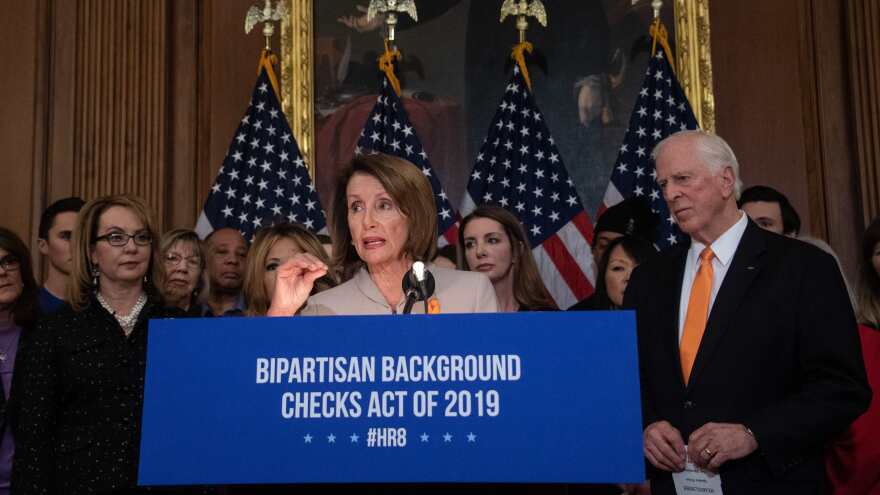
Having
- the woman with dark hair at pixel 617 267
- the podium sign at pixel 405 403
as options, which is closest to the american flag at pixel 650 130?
the woman with dark hair at pixel 617 267

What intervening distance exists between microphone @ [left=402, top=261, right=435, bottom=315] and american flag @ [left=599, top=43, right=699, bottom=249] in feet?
12.9

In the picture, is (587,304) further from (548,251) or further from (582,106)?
(582,106)

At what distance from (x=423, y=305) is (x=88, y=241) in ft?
5.50

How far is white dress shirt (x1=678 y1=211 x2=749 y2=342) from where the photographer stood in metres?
2.89

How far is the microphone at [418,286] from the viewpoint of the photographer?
86.9 inches

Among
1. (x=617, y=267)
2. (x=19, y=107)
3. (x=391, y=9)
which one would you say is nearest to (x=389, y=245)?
(x=617, y=267)

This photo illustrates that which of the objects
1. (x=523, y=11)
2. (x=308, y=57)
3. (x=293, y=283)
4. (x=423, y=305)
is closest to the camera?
(x=293, y=283)

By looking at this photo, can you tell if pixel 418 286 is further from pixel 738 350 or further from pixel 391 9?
pixel 391 9

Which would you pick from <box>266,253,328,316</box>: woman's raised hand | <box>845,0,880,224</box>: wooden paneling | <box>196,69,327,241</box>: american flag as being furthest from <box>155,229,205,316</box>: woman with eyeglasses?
<box>845,0,880,224</box>: wooden paneling

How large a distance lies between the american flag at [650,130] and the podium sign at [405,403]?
4240 millimetres

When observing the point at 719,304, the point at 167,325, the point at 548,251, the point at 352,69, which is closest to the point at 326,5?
the point at 352,69

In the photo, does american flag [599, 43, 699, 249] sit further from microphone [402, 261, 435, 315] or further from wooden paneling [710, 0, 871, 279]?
microphone [402, 261, 435, 315]

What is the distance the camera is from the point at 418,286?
2.23m

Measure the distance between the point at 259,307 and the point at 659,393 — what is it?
6.25 feet
